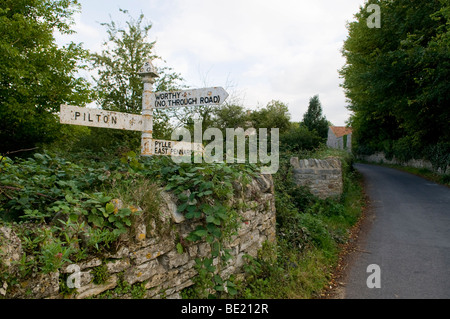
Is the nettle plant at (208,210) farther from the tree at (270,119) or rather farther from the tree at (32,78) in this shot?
the tree at (270,119)

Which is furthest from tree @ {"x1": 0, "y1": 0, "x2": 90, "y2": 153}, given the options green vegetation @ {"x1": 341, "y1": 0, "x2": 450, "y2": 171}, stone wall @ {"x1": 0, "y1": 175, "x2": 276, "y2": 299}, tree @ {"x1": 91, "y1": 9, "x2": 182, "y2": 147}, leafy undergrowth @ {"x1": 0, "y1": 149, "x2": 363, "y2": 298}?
green vegetation @ {"x1": 341, "y1": 0, "x2": 450, "y2": 171}

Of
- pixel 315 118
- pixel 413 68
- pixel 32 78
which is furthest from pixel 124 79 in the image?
pixel 315 118

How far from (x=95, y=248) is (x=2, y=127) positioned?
15.2 m

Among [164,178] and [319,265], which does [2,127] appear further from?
[319,265]

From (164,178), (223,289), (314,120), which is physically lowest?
(223,289)

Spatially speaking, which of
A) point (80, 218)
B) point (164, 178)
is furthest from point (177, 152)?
point (80, 218)

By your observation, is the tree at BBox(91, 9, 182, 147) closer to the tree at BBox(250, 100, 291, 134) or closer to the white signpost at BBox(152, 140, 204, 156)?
the white signpost at BBox(152, 140, 204, 156)

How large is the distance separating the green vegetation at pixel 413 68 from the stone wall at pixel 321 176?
6.11m

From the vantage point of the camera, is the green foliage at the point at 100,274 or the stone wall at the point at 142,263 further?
the green foliage at the point at 100,274

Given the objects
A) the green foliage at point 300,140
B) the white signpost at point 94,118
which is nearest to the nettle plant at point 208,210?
the white signpost at point 94,118

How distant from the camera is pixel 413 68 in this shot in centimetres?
1343

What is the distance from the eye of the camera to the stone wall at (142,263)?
2049 millimetres

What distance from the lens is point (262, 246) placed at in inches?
187

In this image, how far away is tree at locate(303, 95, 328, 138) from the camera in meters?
38.9
